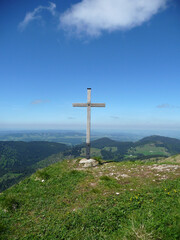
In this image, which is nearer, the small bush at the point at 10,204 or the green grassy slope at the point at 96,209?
the green grassy slope at the point at 96,209

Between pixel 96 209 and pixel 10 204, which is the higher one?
pixel 96 209

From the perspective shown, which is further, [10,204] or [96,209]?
[10,204]

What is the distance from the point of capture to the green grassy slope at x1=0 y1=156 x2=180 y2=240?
5.49 m

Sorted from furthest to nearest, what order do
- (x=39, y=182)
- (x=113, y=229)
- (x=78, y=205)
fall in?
1. (x=39, y=182)
2. (x=78, y=205)
3. (x=113, y=229)

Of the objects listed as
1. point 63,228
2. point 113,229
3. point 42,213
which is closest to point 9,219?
point 42,213

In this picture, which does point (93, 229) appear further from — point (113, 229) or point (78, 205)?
point (78, 205)

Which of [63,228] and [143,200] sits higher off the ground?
[143,200]

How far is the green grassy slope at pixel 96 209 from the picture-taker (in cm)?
549

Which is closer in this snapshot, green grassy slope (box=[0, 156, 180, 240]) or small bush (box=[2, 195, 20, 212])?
green grassy slope (box=[0, 156, 180, 240])

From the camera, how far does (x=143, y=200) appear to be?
748 cm

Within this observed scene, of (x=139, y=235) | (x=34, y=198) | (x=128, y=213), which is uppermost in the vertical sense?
(x=139, y=235)

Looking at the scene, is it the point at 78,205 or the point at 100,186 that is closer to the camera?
the point at 78,205

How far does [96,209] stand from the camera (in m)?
7.12

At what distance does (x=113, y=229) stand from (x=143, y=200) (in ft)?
8.37
